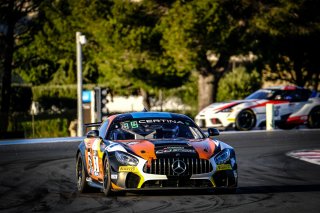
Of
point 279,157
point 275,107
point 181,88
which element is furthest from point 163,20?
point 279,157

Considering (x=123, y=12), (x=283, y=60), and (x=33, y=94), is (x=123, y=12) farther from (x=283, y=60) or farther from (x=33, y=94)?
(x=33, y=94)

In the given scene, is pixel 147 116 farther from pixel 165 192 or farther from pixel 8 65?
pixel 8 65

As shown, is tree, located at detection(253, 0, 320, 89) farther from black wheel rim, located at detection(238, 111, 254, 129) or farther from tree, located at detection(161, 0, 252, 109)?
black wheel rim, located at detection(238, 111, 254, 129)

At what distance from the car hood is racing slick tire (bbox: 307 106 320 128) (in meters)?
19.4

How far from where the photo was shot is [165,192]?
13102mm

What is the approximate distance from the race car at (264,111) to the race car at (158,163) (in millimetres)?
17333

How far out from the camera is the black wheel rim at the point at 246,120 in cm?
3091

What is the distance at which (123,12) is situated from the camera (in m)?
42.1

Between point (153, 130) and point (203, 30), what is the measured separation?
26.8 meters

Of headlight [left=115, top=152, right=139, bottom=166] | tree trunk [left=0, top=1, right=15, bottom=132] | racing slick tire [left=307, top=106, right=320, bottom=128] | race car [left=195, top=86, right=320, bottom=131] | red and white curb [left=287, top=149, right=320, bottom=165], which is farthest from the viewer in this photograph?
tree trunk [left=0, top=1, right=15, bottom=132]

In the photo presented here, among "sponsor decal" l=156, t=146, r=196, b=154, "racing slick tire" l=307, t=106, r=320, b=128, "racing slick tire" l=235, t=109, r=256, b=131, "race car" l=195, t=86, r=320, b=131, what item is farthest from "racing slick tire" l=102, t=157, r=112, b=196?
"racing slick tire" l=307, t=106, r=320, b=128

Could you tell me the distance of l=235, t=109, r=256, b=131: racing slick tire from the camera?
101 ft

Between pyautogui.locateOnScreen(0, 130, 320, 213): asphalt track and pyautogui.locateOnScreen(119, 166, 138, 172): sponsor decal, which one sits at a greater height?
pyautogui.locateOnScreen(119, 166, 138, 172): sponsor decal

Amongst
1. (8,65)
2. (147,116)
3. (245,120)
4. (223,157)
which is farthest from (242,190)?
(8,65)
